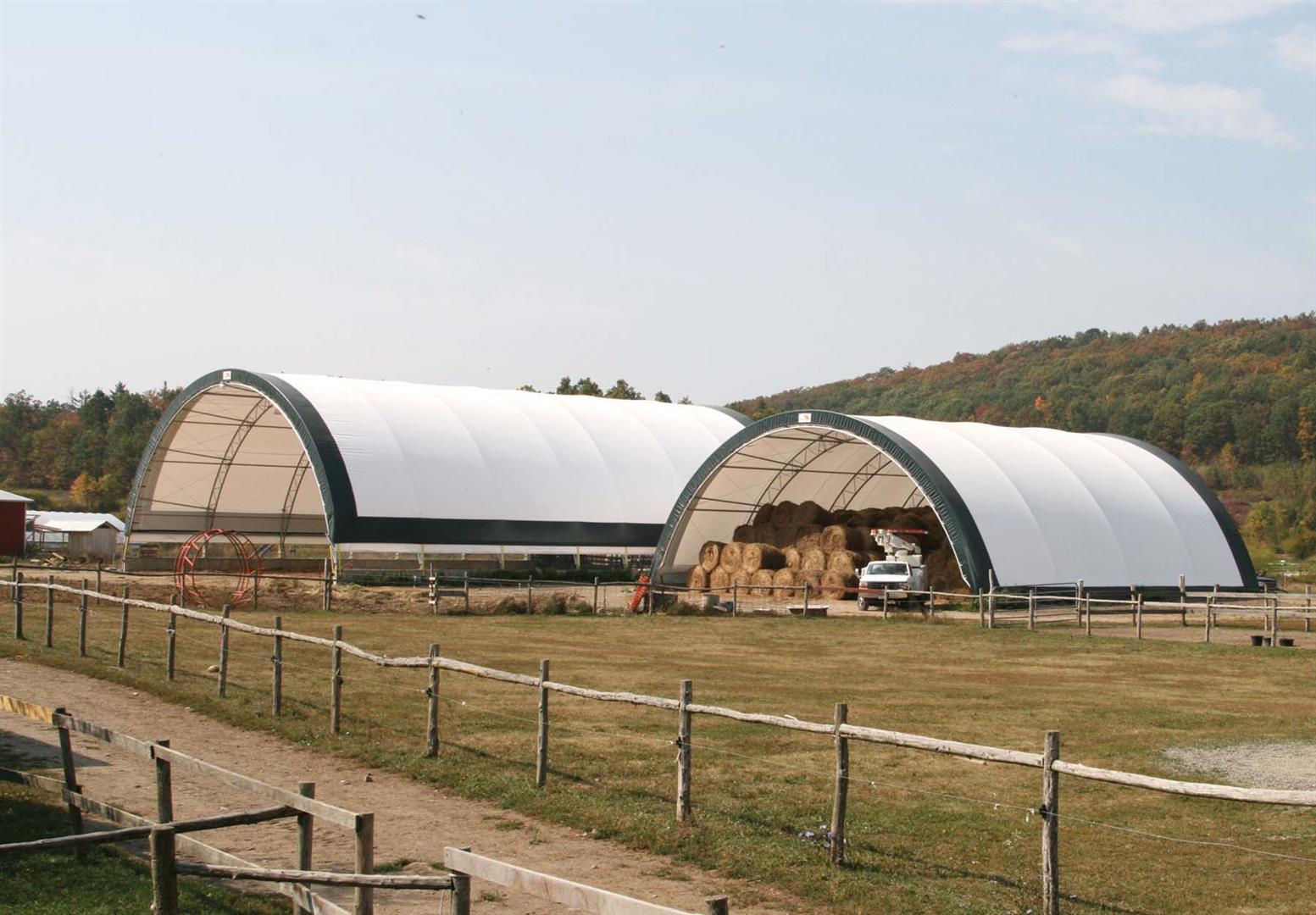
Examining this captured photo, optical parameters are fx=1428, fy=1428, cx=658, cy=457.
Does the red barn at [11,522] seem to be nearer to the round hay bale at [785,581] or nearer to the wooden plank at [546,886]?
the round hay bale at [785,581]

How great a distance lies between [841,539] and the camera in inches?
2046

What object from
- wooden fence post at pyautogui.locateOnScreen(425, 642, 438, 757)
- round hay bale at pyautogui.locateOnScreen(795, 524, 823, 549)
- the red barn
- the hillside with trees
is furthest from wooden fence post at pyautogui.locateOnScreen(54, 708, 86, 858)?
the hillside with trees

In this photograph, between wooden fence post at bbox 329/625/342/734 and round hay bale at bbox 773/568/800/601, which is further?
round hay bale at bbox 773/568/800/601

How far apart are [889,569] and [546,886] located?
1533 inches

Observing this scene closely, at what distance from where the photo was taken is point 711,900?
6.62 m

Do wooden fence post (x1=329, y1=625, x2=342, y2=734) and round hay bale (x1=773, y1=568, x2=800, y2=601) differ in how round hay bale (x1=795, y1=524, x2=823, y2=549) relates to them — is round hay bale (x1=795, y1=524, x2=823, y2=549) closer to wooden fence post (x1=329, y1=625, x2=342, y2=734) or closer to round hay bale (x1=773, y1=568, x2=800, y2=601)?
round hay bale (x1=773, y1=568, x2=800, y2=601)

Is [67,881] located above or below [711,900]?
below

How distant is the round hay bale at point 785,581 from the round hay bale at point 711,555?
9.32 feet

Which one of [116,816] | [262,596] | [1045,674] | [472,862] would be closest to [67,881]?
[116,816]

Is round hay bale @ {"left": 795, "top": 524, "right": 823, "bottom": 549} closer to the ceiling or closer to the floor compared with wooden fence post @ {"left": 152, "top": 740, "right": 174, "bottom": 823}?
closer to the ceiling

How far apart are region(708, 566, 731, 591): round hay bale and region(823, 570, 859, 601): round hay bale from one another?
4.10 m

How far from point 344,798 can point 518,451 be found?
43402mm

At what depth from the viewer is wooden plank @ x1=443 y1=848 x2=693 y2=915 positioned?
7.41 m

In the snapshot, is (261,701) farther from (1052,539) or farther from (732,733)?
(1052,539)
